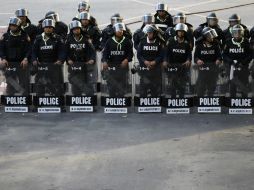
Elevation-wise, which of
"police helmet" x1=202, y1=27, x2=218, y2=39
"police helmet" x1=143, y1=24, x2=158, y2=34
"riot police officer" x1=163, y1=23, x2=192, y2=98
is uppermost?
"police helmet" x1=143, y1=24, x2=158, y2=34

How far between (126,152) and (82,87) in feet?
12.3

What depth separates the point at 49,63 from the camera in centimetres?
2017

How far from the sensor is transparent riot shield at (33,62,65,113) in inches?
794

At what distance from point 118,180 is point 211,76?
Answer: 577cm

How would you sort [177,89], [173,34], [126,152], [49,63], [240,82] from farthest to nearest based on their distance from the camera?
[173,34] → [49,63] → [177,89] → [240,82] → [126,152]

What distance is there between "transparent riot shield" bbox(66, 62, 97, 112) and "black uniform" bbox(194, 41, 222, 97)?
2.81 m

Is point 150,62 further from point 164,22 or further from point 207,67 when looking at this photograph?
point 164,22

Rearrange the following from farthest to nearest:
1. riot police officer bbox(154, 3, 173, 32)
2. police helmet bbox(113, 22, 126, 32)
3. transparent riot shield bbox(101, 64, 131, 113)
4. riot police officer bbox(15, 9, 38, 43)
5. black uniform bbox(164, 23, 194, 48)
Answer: riot police officer bbox(154, 3, 173, 32)
riot police officer bbox(15, 9, 38, 43)
black uniform bbox(164, 23, 194, 48)
police helmet bbox(113, 22, 126, 32)
transparent riot shield bbox(101, 64, 131, 113)

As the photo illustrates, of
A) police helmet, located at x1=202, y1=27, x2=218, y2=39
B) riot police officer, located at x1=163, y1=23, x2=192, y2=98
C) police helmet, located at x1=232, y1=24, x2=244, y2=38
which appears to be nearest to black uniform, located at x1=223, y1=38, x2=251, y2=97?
police helmet, located at x1=232, y1=24, x2=244, y2=38

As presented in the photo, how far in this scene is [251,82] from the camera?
64.8ft

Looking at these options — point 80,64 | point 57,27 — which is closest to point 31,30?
point 57,27

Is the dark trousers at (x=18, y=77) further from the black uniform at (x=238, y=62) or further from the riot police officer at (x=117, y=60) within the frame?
the black uniform at (x=238, y=62)

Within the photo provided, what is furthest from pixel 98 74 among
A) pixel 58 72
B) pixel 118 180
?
pixel 118 180

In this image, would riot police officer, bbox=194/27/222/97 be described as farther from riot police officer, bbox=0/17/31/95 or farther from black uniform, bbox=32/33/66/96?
riot police officer, bbox=0/17/31/95
